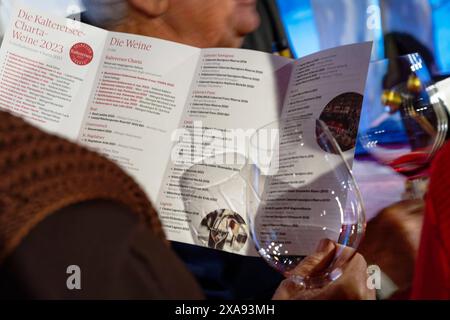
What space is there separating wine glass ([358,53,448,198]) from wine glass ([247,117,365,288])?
0.21 feet

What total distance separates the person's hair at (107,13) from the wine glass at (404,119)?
1.29ft

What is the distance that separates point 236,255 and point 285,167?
16 centimetres

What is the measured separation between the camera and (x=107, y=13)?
896mm

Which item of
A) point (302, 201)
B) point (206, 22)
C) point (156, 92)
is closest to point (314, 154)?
point (302, 201)

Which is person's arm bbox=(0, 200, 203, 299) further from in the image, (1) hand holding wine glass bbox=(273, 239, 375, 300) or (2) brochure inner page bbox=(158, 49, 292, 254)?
(2) brochure inner page bbox=(158, 49, 292, 254)

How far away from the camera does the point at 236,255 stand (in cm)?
72

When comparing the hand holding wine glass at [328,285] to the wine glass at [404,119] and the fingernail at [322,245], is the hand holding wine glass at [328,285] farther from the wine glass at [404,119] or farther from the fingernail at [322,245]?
the wine glass at [404,119]

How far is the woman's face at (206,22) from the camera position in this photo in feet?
2.88

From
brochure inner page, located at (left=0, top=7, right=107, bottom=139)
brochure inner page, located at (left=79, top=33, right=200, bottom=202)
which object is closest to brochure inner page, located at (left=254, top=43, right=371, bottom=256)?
brochure inner page, located at (left=79, top=33, right=200, bottom=202)

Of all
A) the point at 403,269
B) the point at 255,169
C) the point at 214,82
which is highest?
the point at 214,82

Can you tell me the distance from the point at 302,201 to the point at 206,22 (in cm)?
38

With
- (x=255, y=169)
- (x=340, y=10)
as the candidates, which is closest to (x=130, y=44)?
(x=255, y=169)

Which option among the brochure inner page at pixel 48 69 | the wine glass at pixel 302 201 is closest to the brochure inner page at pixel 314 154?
the wine glass at pixel 302 201

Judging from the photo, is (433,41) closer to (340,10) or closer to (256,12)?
(340,10)
